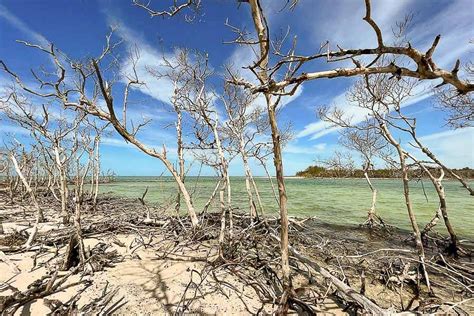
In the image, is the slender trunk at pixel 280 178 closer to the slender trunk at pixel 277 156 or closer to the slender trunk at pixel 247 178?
the slender trunk at pixel 277 156

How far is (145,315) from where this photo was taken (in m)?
3.21

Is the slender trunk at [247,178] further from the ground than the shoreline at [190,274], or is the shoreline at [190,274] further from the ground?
the slender trunk at [247,178]

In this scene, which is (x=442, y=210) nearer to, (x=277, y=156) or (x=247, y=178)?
(x=247, y=178)

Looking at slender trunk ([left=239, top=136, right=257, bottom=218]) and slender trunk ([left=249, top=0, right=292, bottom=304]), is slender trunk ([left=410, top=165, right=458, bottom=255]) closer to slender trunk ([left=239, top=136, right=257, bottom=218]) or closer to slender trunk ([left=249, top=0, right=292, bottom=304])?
slender trunk ([left=239, top=136, right=257, bottom=218])

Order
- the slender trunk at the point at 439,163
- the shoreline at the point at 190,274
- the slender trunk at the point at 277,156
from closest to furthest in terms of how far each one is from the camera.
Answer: the slender trunk at the point at 277,156 → the shoreline at the point at 190,274 → the slender trunk at the point at 439,163

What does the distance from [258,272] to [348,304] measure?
58.6 inches

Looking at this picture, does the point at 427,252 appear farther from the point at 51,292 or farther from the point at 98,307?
the point at 51,292

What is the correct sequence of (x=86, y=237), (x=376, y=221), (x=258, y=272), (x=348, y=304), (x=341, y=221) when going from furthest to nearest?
(x=341, y=221) → (x=376, y=221) → (x=86, y=237) → (x=258, y=272) → (x=348, y=304)

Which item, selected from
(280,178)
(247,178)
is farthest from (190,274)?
(247,178)

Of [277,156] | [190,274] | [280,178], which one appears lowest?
[190,274]

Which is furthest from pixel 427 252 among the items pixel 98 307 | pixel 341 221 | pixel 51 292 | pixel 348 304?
pixel 51 292

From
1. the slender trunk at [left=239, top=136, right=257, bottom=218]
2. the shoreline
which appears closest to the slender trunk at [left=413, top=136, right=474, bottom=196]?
the shoreline

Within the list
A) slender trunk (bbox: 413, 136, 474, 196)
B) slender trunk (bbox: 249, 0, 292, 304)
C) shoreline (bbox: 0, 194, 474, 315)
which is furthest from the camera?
slender trunk (bbox: 413, 136, 474, 196)

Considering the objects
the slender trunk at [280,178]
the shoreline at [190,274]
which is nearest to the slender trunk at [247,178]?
the shoreline at [190,274]
